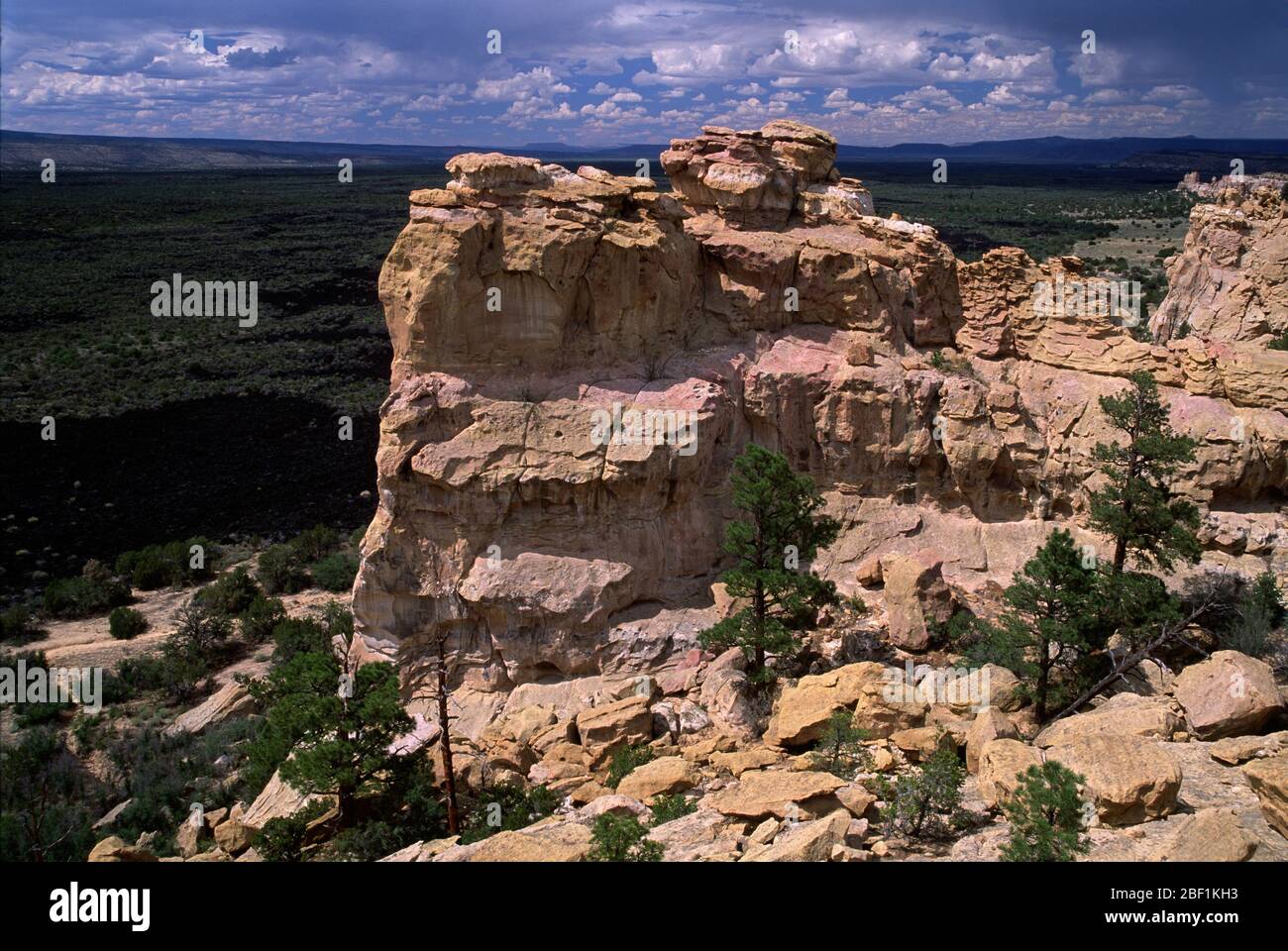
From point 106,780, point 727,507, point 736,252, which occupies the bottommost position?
point 106,780

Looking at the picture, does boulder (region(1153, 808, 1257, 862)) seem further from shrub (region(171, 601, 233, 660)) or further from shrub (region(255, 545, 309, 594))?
shrub (region(255, 545, 309, 594))

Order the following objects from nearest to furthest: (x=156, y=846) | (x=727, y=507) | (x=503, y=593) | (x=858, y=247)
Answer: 1. (x=156, y=846)
2. (x=503, y=593)
3. (x=727, y=507)
4. (x=858, y=247)

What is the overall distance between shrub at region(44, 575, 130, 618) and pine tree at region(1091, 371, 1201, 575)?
28869mm

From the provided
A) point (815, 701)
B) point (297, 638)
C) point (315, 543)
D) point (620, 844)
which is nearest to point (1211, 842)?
point (620, 844)

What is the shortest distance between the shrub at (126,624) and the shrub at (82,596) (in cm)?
199

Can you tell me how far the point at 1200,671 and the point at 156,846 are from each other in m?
18.7

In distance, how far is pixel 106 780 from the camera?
2108cm

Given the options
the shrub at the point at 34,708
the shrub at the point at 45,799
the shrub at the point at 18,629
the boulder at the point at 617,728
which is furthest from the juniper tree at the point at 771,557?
the shrub at the point at 18,629

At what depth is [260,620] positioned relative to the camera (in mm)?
27516

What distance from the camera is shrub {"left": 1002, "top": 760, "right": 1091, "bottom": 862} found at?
9.52m

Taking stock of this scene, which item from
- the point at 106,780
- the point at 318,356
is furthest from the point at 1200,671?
the point at 318,356

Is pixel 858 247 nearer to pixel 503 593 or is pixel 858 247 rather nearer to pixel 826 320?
pixel 826 320

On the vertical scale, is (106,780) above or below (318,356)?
below

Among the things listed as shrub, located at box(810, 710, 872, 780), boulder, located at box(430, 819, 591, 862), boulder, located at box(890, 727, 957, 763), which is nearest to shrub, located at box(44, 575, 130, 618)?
boulder, located at box(430, 819, 591, 862)
